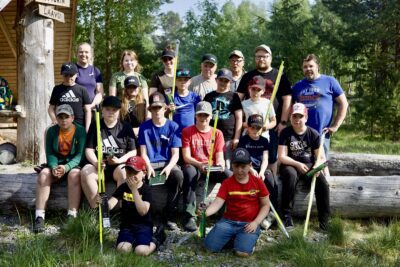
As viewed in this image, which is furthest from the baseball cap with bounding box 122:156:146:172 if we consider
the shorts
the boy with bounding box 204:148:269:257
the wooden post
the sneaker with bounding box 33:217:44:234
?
the wooden post

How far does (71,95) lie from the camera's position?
593 centimetres

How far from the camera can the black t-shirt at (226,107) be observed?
5.92 m

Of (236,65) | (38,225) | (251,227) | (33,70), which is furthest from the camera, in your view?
(33,70)

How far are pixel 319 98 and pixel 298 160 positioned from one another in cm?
106

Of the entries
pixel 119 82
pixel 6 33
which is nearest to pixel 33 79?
pixel 119 82

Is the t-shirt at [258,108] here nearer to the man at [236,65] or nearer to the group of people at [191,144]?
the group of people at [191,144]

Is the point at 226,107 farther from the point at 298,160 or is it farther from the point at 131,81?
the point at 131,81

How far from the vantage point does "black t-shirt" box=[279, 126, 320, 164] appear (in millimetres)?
5434

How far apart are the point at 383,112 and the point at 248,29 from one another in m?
25.2

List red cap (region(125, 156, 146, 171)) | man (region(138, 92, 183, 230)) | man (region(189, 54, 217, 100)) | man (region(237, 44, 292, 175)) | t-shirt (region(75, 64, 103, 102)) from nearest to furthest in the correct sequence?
red cap (region(125, 156, 146, 171)), man (region(138, 92, 183, 230)), man (region(237, 44, 292, 175)), man (region(189, 54, 217, 100)), t-shirt (region(75, 64, 103, 102))

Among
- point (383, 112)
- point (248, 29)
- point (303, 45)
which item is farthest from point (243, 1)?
point (383, 112)

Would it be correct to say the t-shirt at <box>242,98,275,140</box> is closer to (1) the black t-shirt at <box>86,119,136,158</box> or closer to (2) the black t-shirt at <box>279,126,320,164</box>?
(2) the black t-shirt at <box>279,126,320,164</box>

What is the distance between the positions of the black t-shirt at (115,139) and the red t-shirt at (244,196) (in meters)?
1.36

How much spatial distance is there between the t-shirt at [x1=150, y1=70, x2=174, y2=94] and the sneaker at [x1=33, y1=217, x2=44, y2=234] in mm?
2566
